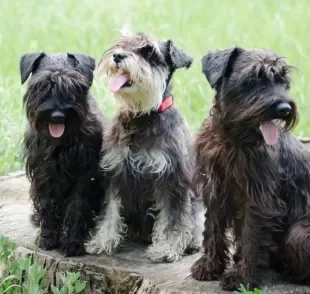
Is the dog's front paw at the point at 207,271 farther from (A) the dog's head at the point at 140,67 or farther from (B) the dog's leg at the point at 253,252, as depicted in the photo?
(A) the dog's head at the point at 140,67

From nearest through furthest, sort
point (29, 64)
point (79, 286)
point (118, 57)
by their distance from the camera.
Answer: point (79, 286)
point (118, 57)
point (29, 64)

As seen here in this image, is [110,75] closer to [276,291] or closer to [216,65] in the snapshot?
[216,65]

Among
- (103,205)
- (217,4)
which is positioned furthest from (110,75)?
(217,4)

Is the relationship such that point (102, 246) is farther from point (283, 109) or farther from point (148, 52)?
point (283, 109)

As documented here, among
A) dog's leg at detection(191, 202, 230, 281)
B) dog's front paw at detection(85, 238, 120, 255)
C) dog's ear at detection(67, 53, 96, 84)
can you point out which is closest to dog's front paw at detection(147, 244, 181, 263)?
dog's front paw at detection(85, 238, 120, 255)

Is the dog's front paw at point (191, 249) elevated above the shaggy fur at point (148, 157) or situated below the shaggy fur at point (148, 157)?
below

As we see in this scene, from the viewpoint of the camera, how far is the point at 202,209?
6.92 meters

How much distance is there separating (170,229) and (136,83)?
1218 millimetres

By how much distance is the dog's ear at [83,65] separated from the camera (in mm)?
6211

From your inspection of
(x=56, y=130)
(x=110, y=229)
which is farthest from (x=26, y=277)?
(x=56, y=130)

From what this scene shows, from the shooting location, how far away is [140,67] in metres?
5.97

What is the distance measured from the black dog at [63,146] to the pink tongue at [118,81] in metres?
0.26

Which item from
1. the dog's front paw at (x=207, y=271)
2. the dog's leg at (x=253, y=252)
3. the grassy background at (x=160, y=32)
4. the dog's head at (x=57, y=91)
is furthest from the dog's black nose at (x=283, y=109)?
the grassy background at (x=160, y=32)

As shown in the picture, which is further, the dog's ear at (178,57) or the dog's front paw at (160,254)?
the dog's front paw at (160,254)
